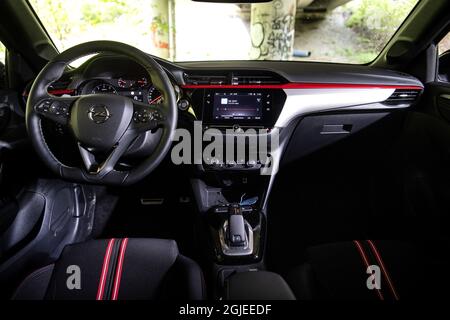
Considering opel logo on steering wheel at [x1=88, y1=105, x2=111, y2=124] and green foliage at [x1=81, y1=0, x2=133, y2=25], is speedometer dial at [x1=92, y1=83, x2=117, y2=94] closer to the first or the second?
opel logo on steering wheel at [x1=88, y1=105, x2=111, y2=124]

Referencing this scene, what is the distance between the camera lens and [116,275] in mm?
1212

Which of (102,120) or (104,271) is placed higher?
(102,120)

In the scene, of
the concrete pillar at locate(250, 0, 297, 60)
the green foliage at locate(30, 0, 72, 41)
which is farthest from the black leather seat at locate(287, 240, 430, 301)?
the concrete pillar at locate(250, 0, 297, 60)

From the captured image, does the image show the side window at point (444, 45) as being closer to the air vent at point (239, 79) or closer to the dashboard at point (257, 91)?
the dashboard at point (257, 91)

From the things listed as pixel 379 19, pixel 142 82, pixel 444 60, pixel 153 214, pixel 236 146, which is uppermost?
pixel 379 19

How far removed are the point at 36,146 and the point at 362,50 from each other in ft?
6.58

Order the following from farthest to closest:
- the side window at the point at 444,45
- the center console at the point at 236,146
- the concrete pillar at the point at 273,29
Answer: the concrete pillar at the point at 273,29 < the side window at the point at 444,45 < the center console at the point at 236,146

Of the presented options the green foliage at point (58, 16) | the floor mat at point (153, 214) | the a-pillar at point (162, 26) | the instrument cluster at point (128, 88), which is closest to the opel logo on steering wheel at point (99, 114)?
the instrument cluster at point (128, 88)

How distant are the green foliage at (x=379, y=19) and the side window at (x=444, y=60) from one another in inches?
10.1

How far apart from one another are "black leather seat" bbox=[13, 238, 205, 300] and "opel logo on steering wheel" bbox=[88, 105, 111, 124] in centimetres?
48

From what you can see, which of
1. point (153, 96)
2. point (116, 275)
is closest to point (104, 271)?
point (116, 275)

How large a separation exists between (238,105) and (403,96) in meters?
0.87

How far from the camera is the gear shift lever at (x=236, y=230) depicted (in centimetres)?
162

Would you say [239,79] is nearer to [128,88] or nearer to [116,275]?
[128,88]
